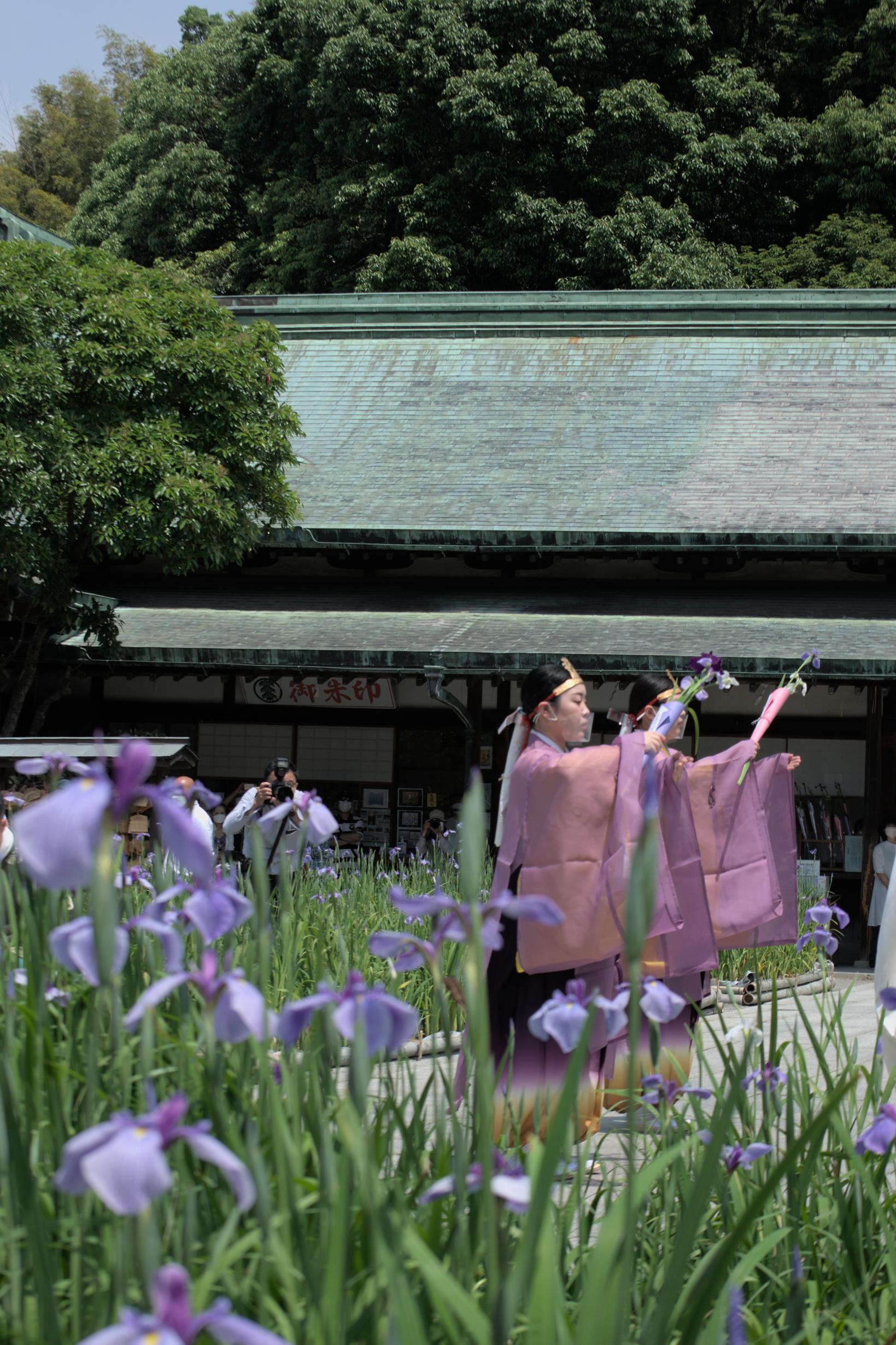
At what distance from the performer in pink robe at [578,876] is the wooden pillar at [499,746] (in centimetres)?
718

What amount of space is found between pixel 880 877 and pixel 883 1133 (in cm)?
811

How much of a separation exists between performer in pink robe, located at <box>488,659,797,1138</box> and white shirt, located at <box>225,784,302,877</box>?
67 centimetres

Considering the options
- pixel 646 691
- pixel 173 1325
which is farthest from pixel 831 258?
pixel 173 1325

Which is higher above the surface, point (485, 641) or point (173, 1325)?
point (485, 641)

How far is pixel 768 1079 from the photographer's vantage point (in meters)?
2.22

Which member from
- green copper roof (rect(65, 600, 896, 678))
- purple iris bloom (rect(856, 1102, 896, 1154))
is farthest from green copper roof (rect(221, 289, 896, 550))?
purple iris bloom (rect(856, 1102, 896, 1154))

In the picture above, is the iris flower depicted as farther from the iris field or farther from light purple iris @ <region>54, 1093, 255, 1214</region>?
light purple iris @ <region>54, 1093, 255, 1214</region>

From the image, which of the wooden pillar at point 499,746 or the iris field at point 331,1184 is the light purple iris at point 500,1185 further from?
the wooden pillar at point 499,746

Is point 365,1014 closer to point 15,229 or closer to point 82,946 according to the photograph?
point 82,946

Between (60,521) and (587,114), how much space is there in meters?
16.5

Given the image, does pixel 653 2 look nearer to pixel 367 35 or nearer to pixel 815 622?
pixel 367 35

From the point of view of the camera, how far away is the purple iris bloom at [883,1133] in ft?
6.04

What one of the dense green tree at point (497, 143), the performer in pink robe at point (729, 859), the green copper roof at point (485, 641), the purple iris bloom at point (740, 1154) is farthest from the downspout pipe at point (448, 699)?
the dense green tree at point (497, 143)

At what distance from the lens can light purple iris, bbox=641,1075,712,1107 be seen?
7.15ft
